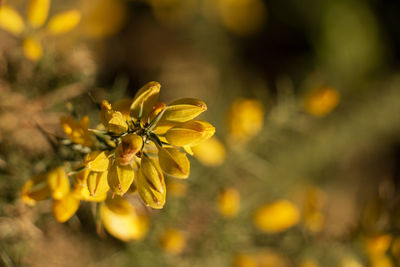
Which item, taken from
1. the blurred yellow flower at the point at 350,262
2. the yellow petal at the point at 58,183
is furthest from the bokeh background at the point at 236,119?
the yellow petal at the point at 58,183

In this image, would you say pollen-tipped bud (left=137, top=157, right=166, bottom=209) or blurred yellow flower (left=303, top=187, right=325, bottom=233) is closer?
pollen-tipped bud (left=137, top=157, right=166, bottom=209)

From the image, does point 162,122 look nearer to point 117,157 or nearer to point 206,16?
point 117,157

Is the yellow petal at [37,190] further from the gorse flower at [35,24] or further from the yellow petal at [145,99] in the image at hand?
the gorse flower at [35,24]

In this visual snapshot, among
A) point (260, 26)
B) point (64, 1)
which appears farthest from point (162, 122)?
point (260, 26)

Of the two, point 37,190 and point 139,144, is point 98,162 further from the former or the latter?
point 37,190

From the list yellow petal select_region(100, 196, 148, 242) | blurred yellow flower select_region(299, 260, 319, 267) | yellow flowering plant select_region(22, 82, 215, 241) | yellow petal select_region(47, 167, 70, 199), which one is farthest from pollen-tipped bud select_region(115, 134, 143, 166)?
blurred yellow flower select_region(299, 260, 319, 267)

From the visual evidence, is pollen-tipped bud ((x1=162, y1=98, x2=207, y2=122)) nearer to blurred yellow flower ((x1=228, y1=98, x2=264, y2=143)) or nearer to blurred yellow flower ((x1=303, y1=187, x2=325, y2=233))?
blurred yellow flower ((x1=228, y1=98, x2=264, y2=143))
